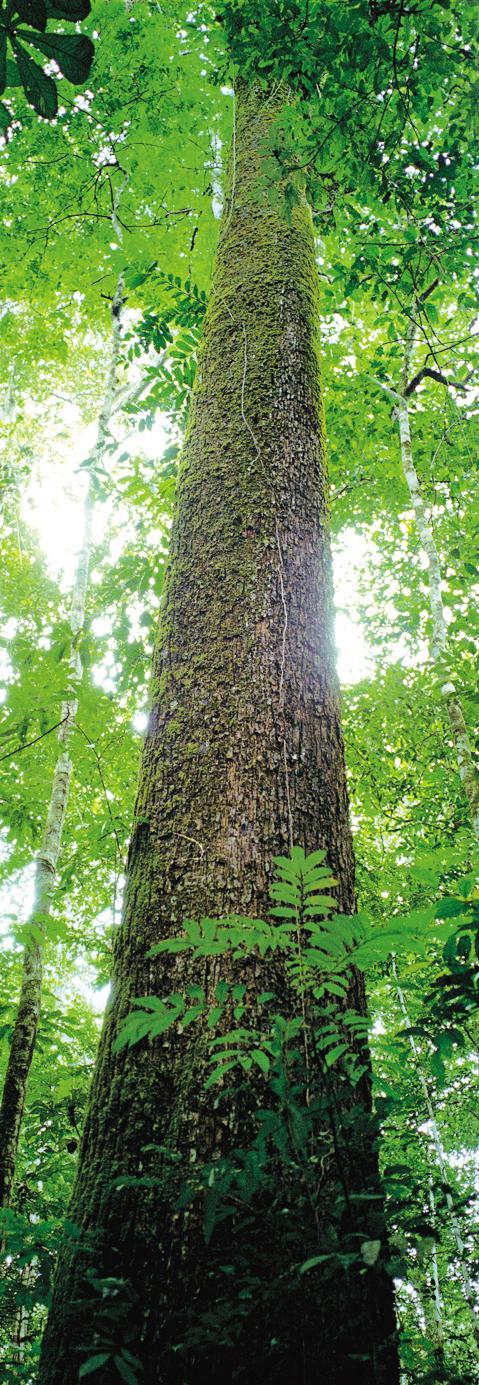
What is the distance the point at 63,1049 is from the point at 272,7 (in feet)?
17.8

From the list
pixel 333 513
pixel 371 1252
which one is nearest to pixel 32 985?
pixel 371 1252

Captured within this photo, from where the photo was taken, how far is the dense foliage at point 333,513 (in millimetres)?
1226

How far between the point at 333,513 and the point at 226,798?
849 cm

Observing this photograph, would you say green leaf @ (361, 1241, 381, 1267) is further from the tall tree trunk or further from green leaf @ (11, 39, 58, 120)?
green leaf @ (11, 39, 58, 120)

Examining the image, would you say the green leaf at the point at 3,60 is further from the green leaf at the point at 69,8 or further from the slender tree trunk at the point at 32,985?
the slender tree trunk at the point at 32,985

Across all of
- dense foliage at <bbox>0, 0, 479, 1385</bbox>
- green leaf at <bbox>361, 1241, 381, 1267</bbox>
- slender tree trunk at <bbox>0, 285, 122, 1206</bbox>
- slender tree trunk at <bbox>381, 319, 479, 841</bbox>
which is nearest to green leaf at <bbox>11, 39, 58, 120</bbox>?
dense foliage at <bbox>0, 0, 479, 1385</bbox>

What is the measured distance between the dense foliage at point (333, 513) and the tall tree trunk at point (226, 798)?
9 cm

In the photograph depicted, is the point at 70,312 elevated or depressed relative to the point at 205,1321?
elevated

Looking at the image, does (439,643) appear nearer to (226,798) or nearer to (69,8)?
(226,798)

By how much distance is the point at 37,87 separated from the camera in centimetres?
119

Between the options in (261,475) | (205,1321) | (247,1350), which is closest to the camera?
(205,1321)

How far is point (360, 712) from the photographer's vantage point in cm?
715

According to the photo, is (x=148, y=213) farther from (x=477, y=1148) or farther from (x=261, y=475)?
(x=477, y=1148)

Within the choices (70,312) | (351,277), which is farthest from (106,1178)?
(70,312)
